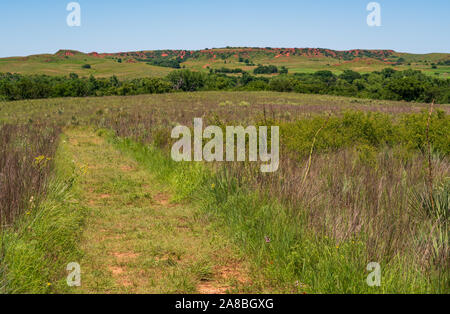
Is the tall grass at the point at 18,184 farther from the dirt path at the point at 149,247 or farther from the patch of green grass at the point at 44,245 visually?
the dirt path at the point at 149,247

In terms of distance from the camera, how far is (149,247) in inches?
208

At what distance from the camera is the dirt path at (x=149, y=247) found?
427cm

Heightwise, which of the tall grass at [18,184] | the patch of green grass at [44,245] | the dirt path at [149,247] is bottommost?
the dirt path at [149,247]

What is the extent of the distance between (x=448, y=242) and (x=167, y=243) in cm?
362

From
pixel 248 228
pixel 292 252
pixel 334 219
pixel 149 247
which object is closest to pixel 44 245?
pixel 149 247

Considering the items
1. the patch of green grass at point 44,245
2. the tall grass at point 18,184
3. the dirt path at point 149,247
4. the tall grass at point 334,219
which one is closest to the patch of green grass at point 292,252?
the tall grass at point 334,219

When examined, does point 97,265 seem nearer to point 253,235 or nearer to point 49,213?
point 49,213

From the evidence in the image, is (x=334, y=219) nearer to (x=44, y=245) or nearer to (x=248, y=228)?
(x=248, y=228)

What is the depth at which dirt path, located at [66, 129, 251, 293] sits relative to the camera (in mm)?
4266

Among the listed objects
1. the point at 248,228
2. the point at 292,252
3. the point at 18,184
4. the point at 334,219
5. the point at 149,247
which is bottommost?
the point at 149,247

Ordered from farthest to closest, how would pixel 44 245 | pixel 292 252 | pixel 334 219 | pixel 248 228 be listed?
pixel 248 228
pixel 44 245
pixel 334 219
pixel 292 252

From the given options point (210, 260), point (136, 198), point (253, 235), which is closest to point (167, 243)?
point (210, 260)

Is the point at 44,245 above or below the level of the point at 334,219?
below

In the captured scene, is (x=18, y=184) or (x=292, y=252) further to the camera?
(x=18, y=184)
